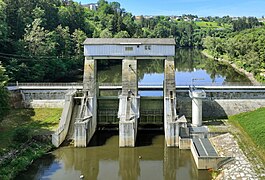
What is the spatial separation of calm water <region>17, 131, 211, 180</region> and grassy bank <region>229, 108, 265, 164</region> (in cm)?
373

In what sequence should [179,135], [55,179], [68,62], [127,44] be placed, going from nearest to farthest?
[55,179], [179,135], [127,44], [68,62]

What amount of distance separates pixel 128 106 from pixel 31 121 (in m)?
8.06

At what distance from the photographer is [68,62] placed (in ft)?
190

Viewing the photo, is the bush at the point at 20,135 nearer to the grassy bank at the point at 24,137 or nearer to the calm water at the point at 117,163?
the grassy bank at the point at 24,137

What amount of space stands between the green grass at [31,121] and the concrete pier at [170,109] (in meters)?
8.66

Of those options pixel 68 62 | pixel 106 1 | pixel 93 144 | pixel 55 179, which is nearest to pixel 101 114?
pixel 93 144

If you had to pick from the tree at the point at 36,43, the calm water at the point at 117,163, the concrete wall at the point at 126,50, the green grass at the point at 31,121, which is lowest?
the calm water at the point at 117,163

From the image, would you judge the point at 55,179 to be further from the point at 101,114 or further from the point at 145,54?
the point at 145,54

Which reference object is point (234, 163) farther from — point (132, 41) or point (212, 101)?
point (132, 41)

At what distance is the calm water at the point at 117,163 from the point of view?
70.3 feet

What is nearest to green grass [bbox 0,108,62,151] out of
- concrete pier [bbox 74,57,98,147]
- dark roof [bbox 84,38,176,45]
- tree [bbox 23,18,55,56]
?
concrete pier [bbox 74,57,98,147]

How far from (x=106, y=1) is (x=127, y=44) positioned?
11758 centimetres

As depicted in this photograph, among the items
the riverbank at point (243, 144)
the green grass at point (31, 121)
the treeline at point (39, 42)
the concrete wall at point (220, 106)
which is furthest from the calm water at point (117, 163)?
the treeline at point (39, 42)

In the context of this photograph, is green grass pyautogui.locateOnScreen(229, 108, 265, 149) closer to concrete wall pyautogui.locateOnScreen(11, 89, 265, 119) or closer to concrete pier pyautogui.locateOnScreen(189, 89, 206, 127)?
concrete wall pyautogui.locateOnScreen(11, 89, 265, 119)
